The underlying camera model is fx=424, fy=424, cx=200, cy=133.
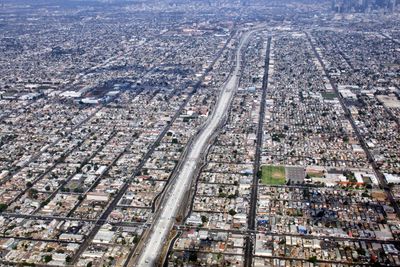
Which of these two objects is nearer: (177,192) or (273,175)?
(177,192)

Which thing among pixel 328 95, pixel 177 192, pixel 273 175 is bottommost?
pixel 328 95

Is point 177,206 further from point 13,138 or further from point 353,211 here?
point 13,138

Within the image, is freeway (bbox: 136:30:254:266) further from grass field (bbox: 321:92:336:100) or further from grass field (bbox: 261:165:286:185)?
grass field (bbox: 321:92:336:100)

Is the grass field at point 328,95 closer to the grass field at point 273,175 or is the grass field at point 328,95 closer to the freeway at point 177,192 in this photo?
the freeway at point 177,192

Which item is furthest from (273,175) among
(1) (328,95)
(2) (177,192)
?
(1) (328,95)

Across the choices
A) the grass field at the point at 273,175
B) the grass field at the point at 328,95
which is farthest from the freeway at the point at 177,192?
the grass field at the point at 328,95

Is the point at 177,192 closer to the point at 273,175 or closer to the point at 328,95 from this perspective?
the point at 273,175

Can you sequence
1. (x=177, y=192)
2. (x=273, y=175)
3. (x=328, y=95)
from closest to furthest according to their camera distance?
1. (x=177, y=192)
2. (x=273, y=175)
3. (x=328, y=95)
